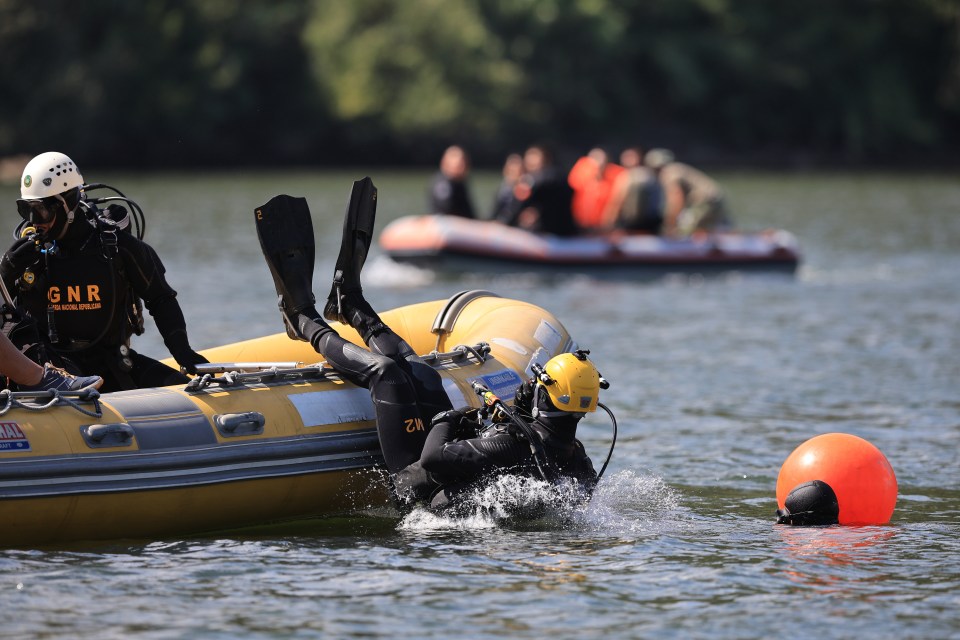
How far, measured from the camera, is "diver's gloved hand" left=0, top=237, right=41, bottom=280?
6.54 metres

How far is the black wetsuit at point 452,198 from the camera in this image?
16.8 metres

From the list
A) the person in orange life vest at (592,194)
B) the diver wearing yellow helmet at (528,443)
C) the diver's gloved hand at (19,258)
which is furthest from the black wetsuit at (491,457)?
the person in orange life vest at (592,194)

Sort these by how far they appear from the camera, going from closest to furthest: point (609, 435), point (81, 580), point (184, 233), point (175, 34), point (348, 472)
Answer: point (81, 580) → point (348, 472) → point (609, 435) → point (184, 233) → point (175, 34)

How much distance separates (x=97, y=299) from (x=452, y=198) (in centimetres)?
1023

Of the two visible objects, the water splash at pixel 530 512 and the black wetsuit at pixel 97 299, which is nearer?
the water splash at pixel 530 512

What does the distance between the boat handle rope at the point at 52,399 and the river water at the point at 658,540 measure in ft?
1.79

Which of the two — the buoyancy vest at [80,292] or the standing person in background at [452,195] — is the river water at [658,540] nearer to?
the buoyancy vest at [80,292]

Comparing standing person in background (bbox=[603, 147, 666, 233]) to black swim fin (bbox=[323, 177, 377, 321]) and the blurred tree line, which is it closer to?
black swim fin (bbox=[323, 177, 377, 321])

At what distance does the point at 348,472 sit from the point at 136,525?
0.94m

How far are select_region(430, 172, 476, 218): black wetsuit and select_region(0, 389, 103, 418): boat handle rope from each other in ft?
35.2

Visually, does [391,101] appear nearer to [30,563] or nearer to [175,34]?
[175,34]

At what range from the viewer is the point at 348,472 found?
22.1 ft

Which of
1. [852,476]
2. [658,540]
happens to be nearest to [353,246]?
[658,540]

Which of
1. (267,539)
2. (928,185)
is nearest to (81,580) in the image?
(267,539)
